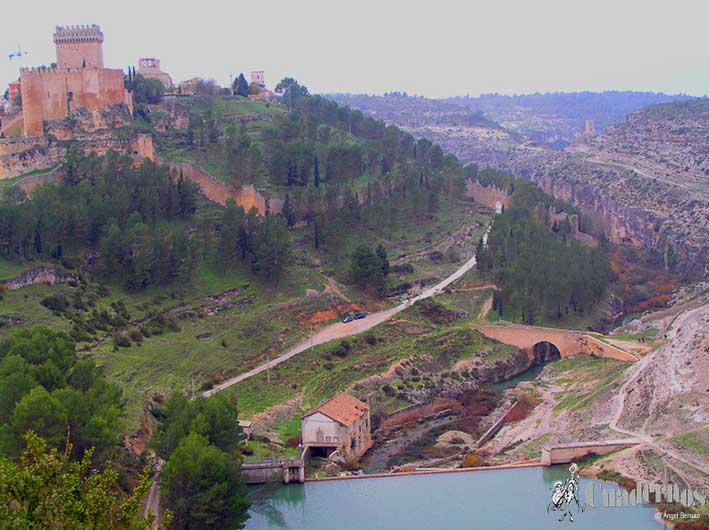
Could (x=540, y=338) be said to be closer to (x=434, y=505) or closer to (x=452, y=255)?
(x=452, y=255)

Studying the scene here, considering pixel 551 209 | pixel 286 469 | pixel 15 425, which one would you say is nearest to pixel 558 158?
pixel 551 209

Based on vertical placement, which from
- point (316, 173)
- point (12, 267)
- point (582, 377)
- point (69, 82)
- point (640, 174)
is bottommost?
point (582, 377)

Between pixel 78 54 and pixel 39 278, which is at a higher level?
pixel 78 54

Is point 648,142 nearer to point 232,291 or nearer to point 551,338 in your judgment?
point 551,338

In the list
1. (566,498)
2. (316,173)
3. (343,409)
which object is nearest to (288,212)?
(316,173)

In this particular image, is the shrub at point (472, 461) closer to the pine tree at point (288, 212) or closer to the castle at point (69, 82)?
the pine tree at point (288, 212)
